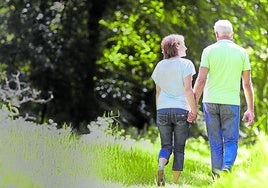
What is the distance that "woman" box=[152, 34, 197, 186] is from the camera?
70.5 inches

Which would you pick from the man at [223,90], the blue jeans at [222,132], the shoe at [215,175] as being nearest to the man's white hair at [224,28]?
the man at [223,90]

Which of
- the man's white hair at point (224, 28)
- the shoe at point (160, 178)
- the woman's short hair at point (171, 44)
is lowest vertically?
the shoe at point (160, 178)

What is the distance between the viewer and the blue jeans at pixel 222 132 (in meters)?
1.79

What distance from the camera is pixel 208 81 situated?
179 cm

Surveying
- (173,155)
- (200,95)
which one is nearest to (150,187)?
(173,155)

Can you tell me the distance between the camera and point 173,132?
1.81 meters

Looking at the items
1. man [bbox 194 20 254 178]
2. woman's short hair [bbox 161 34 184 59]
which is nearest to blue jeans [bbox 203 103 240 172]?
man [bbox 194 20 254 178]

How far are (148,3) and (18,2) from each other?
248mm

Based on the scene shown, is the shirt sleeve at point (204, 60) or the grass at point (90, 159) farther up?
the shirt sleeve at point (204, 60)

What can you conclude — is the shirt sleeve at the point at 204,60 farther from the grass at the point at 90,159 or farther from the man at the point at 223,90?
the grass at the point at 90,159

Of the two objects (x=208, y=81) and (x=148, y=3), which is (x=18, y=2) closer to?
(x=148, y=3)

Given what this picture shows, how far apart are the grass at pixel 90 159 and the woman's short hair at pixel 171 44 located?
0.53ft

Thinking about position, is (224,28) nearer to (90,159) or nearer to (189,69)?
(189,69)

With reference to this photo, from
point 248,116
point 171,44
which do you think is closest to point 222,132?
point 248,116
